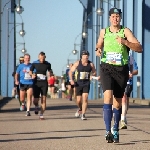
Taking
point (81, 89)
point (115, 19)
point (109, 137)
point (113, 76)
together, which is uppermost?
point (115, 19)

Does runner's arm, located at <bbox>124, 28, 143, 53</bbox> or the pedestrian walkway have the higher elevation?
runner's arm, located at <bbox>124, 28, 143, 53</bbox>

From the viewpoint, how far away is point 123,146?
30.5ft

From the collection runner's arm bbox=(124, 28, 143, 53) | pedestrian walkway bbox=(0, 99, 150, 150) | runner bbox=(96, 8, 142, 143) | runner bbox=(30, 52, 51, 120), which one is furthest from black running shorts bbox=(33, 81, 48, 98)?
runner's arm bbox=(124, 28, 143, 53)

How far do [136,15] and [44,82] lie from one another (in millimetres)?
22855

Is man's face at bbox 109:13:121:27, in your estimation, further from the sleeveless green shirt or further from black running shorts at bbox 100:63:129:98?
black running shorts at bbox 100:63:129:98

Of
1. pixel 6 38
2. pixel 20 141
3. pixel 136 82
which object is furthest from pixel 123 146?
pixel 6 38

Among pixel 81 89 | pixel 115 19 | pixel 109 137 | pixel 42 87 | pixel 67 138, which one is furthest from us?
pixel 42 87

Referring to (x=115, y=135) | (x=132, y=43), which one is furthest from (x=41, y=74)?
(x=132, y=43)

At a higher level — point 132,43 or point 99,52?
point 132,43

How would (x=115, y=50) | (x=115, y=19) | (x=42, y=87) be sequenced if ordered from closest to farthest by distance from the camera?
(x=115, y=19)
(x=115, y=50)
(x=42, y=87)

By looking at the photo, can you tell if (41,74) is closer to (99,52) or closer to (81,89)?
(81,89)

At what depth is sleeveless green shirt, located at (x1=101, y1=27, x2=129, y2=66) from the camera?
9.90 metres

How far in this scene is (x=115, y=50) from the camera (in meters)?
9.93

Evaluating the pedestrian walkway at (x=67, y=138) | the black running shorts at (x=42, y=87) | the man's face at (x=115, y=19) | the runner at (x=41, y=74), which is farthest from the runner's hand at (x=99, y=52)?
the black running shorts at (x=42, y=87)
